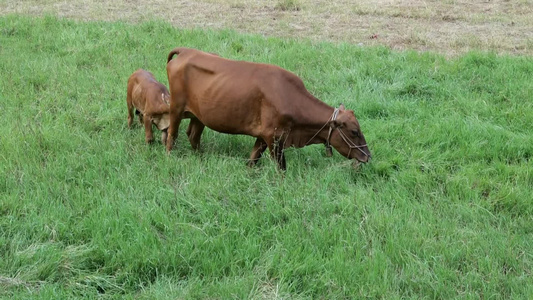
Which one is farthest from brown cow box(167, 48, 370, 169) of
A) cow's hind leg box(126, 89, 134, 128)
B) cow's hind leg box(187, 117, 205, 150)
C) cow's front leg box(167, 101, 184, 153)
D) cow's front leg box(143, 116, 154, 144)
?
cow's hind leg box(126, 89, 134, 128)

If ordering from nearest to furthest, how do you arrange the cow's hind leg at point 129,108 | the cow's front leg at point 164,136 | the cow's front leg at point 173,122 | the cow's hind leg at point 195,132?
the cow's front leg at point 173,122 < the cow's hind leg at point 195,132 < the cow's front leg at point 164,136 < the cow's hind leg at point 129,108

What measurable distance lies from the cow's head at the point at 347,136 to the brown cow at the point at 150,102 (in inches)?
75.9

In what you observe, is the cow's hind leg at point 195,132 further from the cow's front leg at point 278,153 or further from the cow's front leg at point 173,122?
the cow's front leg at point 278,153

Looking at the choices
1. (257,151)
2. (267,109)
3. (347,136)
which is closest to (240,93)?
(267,109)

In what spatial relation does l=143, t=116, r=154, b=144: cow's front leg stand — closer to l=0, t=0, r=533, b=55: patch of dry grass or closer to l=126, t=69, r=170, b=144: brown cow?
l=126, t=69, r=170, b=144: brown cow

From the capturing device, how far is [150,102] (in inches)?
259

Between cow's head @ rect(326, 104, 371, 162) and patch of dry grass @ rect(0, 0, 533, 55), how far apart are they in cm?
470

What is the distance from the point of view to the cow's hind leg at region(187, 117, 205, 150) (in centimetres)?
651

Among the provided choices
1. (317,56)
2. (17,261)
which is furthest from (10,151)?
(317,56)

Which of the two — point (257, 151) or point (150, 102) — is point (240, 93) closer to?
point (257, 151)

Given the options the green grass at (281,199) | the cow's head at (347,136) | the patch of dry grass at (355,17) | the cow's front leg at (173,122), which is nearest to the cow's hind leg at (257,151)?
the green grass at (281,199)

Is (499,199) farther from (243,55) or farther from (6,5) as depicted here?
(6,5)

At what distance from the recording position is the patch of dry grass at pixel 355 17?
34.5 feet

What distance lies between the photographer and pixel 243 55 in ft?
30.7
